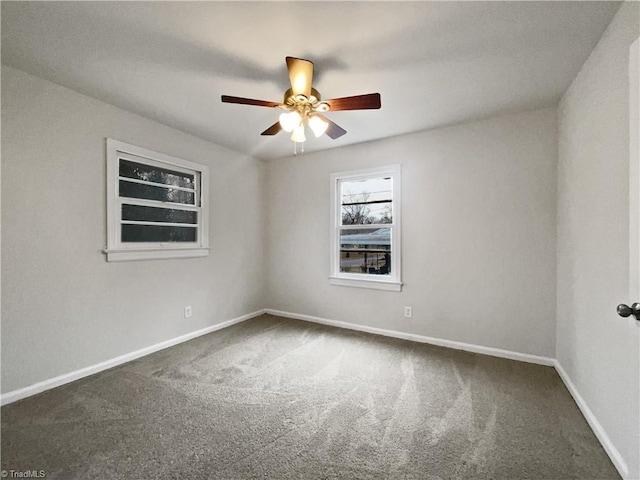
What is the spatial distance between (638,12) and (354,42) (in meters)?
1.41

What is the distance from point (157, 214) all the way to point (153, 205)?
0.37 feet

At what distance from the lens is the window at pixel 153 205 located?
2.64 metres

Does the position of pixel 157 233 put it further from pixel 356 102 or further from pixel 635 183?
pixel 635 183

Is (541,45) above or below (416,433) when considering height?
above

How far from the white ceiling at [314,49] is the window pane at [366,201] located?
110 centimetres

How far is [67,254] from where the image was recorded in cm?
233

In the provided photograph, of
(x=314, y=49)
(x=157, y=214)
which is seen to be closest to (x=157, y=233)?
(x=157, y=214)

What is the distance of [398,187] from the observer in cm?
338

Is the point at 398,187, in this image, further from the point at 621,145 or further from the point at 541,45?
the point at 621,145

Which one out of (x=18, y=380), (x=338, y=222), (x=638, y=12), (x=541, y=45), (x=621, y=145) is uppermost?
(x=541, y=45)

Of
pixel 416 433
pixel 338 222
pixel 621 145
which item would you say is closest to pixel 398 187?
pixel 338 222

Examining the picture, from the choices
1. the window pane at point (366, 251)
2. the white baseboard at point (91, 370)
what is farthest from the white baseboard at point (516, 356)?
the white baseboard at point (91, 370)

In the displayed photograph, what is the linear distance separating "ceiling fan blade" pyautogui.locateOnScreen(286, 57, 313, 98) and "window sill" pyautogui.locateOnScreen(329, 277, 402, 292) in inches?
93.2

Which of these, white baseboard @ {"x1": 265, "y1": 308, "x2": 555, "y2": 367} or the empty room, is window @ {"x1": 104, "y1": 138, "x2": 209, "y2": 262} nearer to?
the empty room
